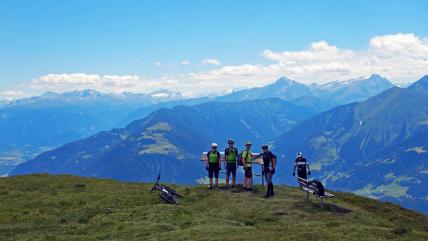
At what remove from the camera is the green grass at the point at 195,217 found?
29703mm

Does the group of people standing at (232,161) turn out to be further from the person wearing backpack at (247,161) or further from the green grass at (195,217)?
the green grass at (195,217)

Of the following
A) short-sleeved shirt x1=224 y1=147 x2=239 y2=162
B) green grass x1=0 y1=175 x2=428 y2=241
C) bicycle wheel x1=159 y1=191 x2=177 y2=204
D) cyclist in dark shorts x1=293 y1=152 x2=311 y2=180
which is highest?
short-sleeved shirt x1=224 y1=147 x2=239 y2=162

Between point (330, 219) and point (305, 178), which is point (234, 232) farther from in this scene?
point (305, 178)

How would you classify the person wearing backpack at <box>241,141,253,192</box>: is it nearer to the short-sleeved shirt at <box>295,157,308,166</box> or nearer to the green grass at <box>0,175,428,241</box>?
the green grass at <box>0,175,428,241</box>

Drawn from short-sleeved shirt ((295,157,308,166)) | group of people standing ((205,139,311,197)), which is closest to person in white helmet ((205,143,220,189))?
group of people standing ((205,139,311,197))

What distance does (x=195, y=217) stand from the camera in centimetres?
3550

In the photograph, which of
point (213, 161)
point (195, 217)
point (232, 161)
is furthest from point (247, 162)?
point (195, 217)

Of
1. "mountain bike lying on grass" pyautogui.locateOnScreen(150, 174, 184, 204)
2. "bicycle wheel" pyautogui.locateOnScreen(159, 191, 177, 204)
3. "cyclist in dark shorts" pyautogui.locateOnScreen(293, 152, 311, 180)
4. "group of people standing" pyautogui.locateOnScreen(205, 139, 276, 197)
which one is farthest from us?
"group of people standing" pyautogui.locateOnScreen(205, 139, 276, 197)

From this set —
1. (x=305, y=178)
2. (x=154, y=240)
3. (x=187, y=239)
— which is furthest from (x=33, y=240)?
(x=305, y=178)

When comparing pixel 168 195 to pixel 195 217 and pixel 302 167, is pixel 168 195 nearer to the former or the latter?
pixel 195 217

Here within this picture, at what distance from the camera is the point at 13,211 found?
4081cm

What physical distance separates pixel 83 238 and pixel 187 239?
7.59 metres

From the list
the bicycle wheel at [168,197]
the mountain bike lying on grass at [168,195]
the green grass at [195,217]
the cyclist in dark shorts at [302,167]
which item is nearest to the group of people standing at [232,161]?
the green grass at [195,217]

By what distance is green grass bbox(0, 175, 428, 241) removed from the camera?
1169 inches
